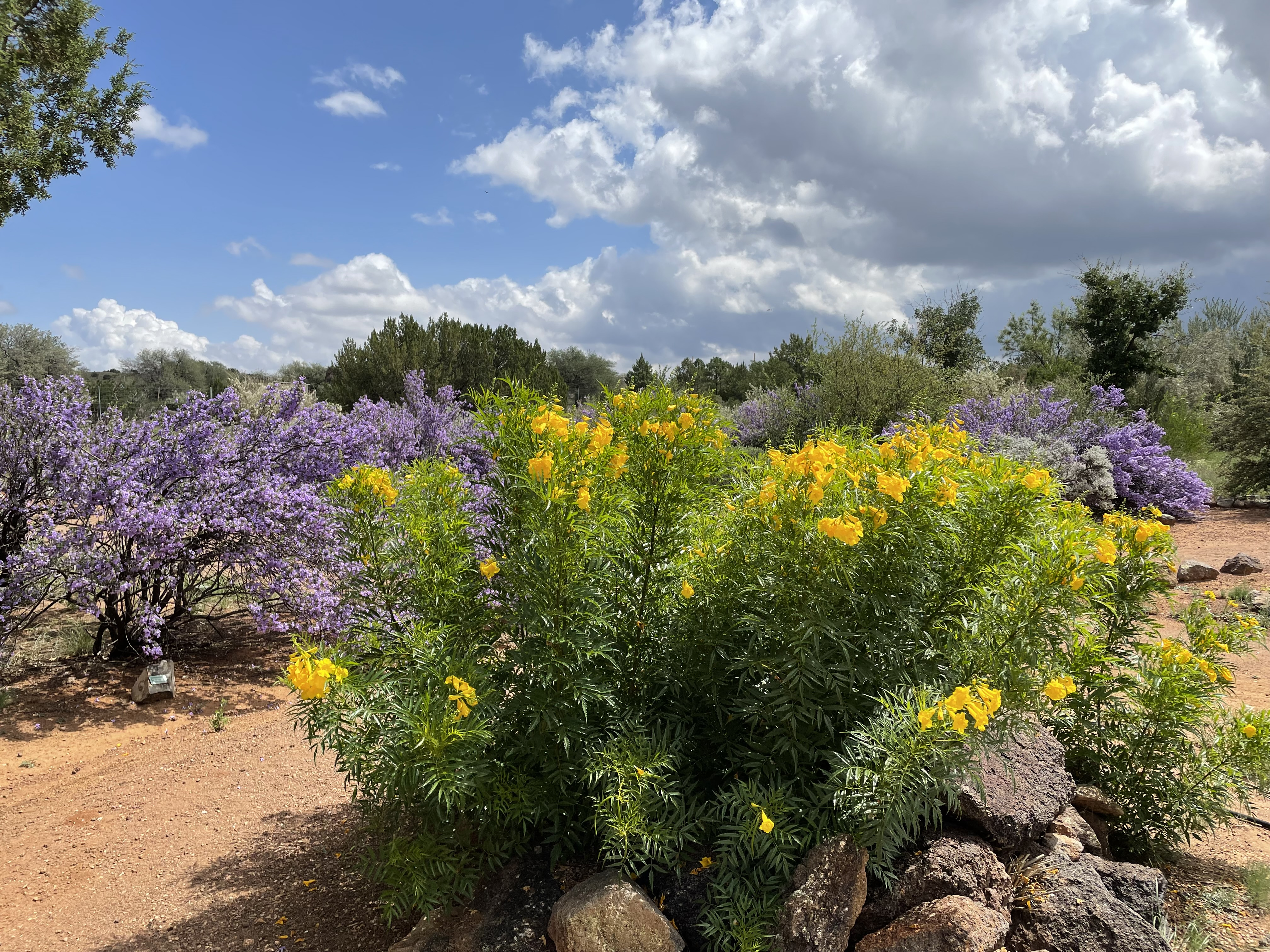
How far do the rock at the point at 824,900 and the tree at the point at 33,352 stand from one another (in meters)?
Answer: 30.7

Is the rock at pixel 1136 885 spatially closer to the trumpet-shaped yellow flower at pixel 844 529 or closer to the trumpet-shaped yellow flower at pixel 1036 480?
the trumpet-shaped yellow flower at pixel 1036 480

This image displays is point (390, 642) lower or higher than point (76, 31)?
lower

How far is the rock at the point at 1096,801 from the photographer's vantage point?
9.79 feet

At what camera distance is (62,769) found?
4484 millimetres

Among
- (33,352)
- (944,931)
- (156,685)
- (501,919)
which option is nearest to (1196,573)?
(944,931)

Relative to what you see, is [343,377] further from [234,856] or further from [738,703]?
[738,703]

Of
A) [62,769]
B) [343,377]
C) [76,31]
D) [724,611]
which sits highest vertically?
[76,31]

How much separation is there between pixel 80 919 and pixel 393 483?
2.29m

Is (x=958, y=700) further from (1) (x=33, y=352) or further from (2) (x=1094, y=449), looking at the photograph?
(1) (x=33, y=352)

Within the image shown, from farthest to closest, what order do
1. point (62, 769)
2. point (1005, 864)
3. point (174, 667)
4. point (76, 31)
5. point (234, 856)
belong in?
point (76, 31)
point (174, 667)
point (62, 769)
point (234, 856)
point (1005, 864)

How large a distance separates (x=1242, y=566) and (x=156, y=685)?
1049 centimetres

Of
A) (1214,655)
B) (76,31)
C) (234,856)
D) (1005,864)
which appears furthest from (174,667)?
(76,31)

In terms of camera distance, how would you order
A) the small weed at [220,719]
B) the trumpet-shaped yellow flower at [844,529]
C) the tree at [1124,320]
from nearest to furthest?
the trumpet-shaped yellow flower at [844,529] < the small weed at [220,719] < the tree at [1124,320]

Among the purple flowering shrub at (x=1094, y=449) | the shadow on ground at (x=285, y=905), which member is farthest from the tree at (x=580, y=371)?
the shadow on ground at (x=285, y=905)
